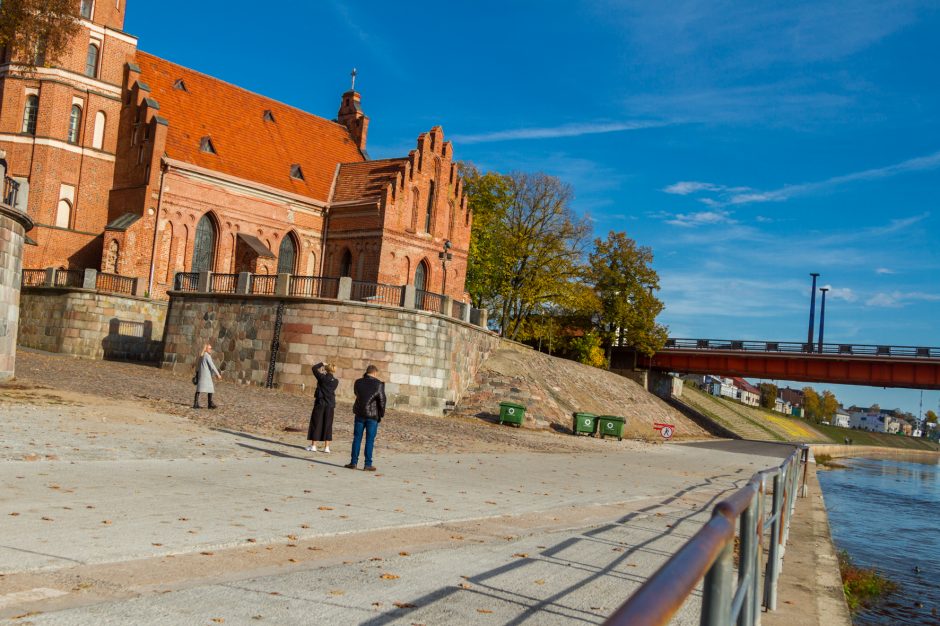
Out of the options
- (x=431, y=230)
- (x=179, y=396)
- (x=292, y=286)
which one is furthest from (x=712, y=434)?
(x=179, y=396)

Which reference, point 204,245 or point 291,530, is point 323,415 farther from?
point 204,245

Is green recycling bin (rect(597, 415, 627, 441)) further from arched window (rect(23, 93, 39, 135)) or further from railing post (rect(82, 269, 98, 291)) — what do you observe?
arched window (rect(23, 93, 39, 135))

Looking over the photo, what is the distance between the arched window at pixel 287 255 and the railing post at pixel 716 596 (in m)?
46.1

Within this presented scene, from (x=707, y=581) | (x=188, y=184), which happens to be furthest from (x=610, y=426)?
(x=707, y=581)

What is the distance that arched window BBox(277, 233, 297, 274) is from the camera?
47.0 m

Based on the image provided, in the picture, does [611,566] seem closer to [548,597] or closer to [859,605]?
[548,597]

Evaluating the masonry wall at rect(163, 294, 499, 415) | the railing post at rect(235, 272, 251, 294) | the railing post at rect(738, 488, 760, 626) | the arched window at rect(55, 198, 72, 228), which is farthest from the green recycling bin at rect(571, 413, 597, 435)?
→ the railing post at rect(738, 488, 760, 626)

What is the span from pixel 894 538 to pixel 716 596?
Answer: 18109 mm

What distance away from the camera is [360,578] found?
6.68 meters

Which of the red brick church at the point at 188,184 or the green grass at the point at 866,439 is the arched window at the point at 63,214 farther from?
the green grass at the point at 866,439

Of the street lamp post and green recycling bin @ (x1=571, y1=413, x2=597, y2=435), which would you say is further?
the street lamp post

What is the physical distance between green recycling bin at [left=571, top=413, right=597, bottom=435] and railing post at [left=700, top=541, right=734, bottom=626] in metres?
32.7

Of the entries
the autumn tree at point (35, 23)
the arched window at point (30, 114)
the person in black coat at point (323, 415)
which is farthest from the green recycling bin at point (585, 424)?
the arched window at point (30, 114)

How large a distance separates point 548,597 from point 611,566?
161 centimetres
